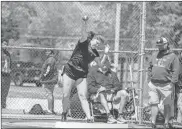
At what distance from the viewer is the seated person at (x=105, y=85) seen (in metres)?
11.8

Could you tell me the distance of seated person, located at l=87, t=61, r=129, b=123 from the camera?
11.8 meters

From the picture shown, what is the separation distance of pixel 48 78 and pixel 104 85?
204 centimetres

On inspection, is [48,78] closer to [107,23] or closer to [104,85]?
[104,85]

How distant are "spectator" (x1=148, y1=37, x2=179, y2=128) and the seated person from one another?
4.30 feet

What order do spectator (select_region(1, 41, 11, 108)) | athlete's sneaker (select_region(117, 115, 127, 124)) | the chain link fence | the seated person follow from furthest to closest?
1. spectator (select_region(1, 41, 11, 108))
2. the chain link fence
3. the seated person
4. athlete's sneaker (select_region(117, 115, 127, 124))

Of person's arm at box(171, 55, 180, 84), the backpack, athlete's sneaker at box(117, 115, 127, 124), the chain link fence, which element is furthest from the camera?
the backpack

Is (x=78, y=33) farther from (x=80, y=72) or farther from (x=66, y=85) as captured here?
(x=66, y=85)

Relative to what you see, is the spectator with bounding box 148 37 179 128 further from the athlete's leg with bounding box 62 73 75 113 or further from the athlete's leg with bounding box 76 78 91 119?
the athlete's leg with bounding box 62 73 75 113

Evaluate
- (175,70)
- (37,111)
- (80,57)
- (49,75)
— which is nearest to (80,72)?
(80,57)

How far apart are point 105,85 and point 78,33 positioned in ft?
50.0

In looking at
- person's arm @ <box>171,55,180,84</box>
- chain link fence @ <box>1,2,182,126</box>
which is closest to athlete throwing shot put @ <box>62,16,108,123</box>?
chain link fence @ <box>1,2,182,126</box>

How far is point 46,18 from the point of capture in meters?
27.9

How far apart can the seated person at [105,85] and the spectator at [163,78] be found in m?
1.31

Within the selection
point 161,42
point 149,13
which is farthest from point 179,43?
point 161,42
